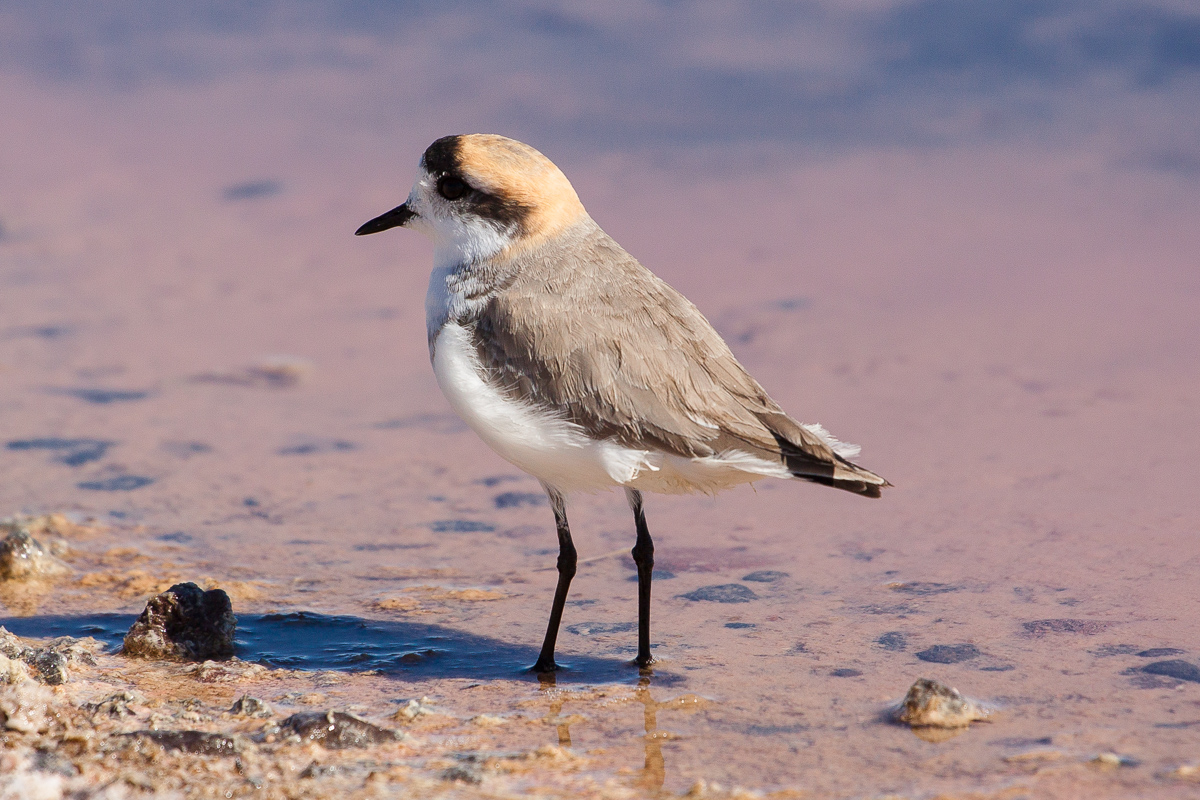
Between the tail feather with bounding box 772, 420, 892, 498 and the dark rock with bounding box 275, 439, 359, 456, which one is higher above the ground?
the dark rock with bounding box 275, 439, 359, 456

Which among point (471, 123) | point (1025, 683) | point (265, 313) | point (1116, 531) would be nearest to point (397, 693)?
point (1025, 683)

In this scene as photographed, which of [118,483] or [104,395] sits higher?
[104,395]

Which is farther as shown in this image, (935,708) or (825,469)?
(825,469)

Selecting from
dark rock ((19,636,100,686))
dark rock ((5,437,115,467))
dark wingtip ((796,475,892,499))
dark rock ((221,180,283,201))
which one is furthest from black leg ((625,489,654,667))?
dark rock ((221,180,283,201))

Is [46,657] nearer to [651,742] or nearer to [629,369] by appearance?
[651,742]

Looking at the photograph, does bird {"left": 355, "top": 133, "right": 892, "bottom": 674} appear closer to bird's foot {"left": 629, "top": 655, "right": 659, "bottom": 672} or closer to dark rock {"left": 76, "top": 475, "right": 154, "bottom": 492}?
bird's foot {"left": 629, "top": 655, "right": 659, "bottom": 672}

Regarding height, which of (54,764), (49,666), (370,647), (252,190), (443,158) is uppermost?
(252,190)

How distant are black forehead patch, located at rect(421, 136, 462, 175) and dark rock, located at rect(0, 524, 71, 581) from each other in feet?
8.44

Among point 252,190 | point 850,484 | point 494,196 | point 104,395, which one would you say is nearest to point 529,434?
point 494,196

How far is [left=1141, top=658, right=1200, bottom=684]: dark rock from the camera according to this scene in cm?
478

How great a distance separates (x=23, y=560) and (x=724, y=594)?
10.6 feet

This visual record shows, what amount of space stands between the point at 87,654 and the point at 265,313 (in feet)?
15.6

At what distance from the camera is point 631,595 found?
598cm

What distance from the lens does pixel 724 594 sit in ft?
19.3
